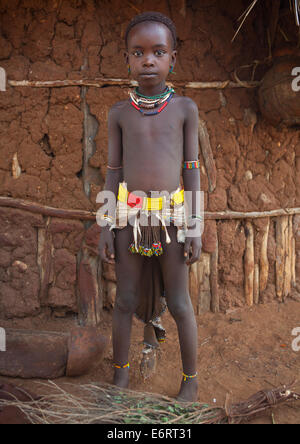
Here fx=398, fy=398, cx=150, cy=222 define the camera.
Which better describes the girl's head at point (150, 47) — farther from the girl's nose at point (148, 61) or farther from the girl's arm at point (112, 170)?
the girl's arm at point (112, 170)

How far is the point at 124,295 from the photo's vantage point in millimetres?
2408

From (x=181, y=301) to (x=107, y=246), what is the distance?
21.4 inches

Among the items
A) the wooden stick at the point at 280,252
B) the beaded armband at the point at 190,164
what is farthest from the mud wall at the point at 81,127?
the beaded armband at the point at 190,164

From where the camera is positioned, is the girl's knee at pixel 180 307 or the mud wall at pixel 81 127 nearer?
the girl's knee at pixel 180 307

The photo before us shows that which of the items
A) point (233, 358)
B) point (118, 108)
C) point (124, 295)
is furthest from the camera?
point (233, 358)

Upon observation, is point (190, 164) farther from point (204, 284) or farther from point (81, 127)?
point (204, 284)

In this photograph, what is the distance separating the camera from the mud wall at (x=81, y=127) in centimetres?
326

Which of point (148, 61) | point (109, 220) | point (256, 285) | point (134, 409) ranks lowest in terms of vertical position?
point (134, 409)

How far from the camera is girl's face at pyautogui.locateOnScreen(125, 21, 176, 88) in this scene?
2074 millimetres

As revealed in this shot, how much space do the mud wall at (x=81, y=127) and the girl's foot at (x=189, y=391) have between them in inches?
50.6
